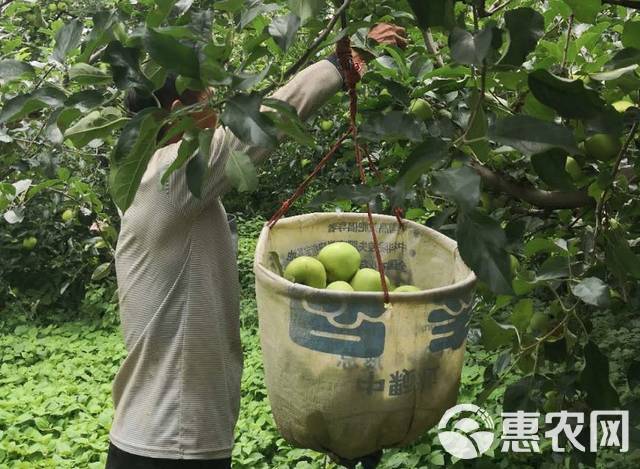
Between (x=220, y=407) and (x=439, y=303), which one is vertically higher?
(x=439, y=303)

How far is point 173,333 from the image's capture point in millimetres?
1679

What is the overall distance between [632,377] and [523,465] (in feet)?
4.38

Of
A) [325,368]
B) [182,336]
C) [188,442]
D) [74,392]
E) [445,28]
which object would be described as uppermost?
[445,28]

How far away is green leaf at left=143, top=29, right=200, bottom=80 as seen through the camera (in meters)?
0.77

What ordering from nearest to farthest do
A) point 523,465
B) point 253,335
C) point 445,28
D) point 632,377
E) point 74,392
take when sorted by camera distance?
point 445,28 → point 632,377 → point 523,465 → point 74,392 → point 253,335

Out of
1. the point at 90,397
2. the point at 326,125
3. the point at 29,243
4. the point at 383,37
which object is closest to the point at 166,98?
the point at 383,37

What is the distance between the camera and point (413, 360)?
105 centimetres

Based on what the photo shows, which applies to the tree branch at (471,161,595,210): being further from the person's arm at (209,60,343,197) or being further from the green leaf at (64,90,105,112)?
the green leaf at (64,90,105,112)

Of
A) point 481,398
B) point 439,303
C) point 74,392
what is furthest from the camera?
point 74,392

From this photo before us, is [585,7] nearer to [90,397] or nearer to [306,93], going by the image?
[306,93]

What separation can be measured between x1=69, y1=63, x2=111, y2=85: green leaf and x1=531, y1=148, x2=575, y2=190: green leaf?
0.55m

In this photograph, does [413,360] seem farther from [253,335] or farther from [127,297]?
[253,335]

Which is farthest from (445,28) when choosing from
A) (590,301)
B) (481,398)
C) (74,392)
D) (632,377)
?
(74,392)

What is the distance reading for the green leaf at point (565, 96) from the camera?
0.81 metres
